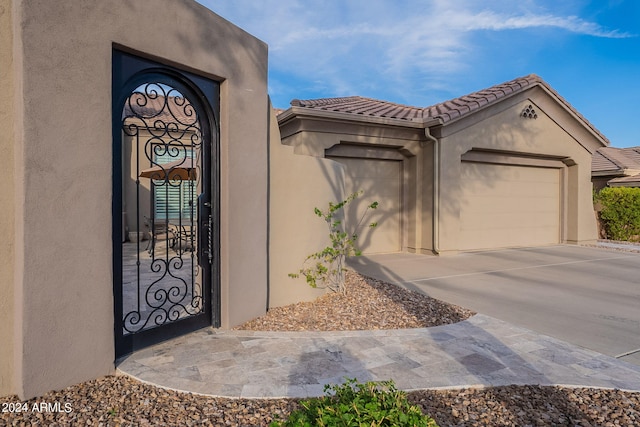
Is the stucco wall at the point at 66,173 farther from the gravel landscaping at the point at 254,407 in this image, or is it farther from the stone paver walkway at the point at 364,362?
the stone paver walkway at the point at 364,362

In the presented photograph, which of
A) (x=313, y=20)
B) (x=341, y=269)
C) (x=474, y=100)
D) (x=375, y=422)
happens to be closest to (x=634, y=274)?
(x=474, y=100)

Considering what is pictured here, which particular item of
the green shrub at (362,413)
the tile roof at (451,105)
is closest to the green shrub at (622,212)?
the tile roof at (451,105)

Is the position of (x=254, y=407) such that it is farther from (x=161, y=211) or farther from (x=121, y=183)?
(x=161, y=211)

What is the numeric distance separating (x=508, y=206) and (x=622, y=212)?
21.9 ft

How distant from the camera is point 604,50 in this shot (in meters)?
13.1

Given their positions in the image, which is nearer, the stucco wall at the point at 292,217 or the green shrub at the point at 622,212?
the stucco wall at the point at 292,217

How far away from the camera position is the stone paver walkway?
3203mm

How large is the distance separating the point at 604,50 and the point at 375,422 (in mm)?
16499

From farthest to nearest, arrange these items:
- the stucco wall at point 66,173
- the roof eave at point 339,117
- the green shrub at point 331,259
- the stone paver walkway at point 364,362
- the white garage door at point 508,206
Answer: the white garage door at point 508,206
the roof eave at point 339,117
the green shrub at point 331,259
the stone paver walkway at point 364,362
the stucco wall at point 66,173

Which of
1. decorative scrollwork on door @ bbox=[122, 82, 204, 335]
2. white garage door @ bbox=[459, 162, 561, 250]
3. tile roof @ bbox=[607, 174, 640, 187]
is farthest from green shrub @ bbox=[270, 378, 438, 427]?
tile roof @ bbox=[607, 174, 640, 187]

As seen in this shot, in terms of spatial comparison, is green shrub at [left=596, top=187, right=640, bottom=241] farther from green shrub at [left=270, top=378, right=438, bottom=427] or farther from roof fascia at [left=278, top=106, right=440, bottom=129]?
green shrub at [left=270, top=378, right=438, bottom=427]

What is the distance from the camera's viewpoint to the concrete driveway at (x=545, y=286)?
185 inches

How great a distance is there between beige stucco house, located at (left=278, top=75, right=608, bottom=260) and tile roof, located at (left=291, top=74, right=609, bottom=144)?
0.15ft

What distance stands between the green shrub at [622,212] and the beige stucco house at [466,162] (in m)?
2.99
